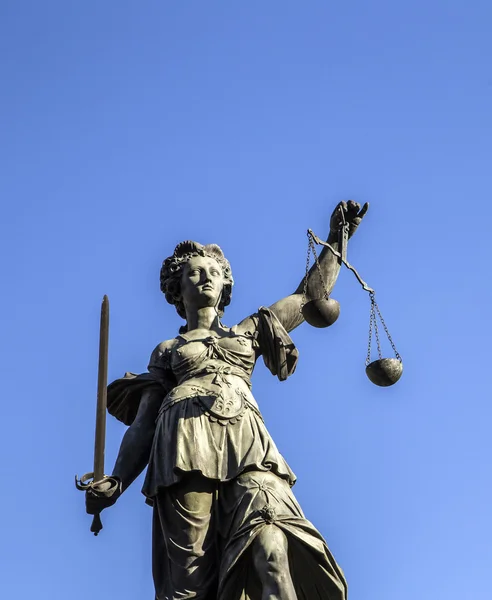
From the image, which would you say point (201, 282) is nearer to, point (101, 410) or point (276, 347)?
point (276, 347)

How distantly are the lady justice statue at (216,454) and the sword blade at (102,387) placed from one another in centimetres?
47

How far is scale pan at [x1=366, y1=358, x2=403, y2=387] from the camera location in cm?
1363

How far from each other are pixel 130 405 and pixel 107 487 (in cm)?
134

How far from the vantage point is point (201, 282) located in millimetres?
13891

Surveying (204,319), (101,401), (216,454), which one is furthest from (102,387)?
(204,319)

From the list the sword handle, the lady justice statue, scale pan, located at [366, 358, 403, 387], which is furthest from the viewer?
scale pan, located at [366, 358, 403, 387]

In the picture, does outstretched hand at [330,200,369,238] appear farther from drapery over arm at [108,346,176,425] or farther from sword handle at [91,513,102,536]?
sword handle at [91,513,102,536]

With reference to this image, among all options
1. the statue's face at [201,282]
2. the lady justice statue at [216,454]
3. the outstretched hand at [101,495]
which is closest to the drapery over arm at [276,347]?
the lady justice statue at [216,454]

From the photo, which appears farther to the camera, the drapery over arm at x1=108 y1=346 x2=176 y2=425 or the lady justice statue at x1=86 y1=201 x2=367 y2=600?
the drapery over arm at x1=108 y1=346 x2=176 y2=425

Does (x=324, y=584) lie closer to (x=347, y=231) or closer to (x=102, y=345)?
(x=102, y=345)

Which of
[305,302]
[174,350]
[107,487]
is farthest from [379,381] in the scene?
[107,487]

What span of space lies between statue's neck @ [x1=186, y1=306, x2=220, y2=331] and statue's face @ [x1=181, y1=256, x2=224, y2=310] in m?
0.05

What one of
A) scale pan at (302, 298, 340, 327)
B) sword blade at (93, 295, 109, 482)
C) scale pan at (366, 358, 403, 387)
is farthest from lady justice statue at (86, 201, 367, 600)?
scale pan at (366, 358, 403, 387)

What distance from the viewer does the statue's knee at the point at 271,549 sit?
11.6 meters
